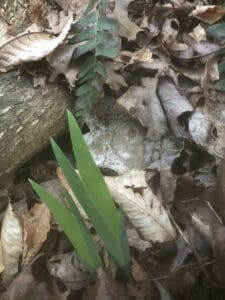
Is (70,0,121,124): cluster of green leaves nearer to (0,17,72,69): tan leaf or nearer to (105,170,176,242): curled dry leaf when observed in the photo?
(0,17,72,69): tan leaf

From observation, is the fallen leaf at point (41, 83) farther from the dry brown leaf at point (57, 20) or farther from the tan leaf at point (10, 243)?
the tan leaf at point (10, 243)

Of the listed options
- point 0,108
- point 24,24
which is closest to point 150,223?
point 0,108

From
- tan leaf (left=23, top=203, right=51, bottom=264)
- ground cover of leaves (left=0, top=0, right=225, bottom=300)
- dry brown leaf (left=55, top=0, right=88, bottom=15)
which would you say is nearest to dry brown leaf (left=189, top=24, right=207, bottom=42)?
ground cover of leaves (left=0, top=0, right=225, bottom=300)

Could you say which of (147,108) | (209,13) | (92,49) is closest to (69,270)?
(147,108)

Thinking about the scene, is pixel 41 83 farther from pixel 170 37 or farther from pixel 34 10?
pixel 170 37

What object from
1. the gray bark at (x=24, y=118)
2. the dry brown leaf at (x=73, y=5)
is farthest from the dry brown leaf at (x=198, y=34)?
the gray bark at (x=24, y=118)

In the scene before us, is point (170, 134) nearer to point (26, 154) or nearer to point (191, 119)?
point (191, 119)
